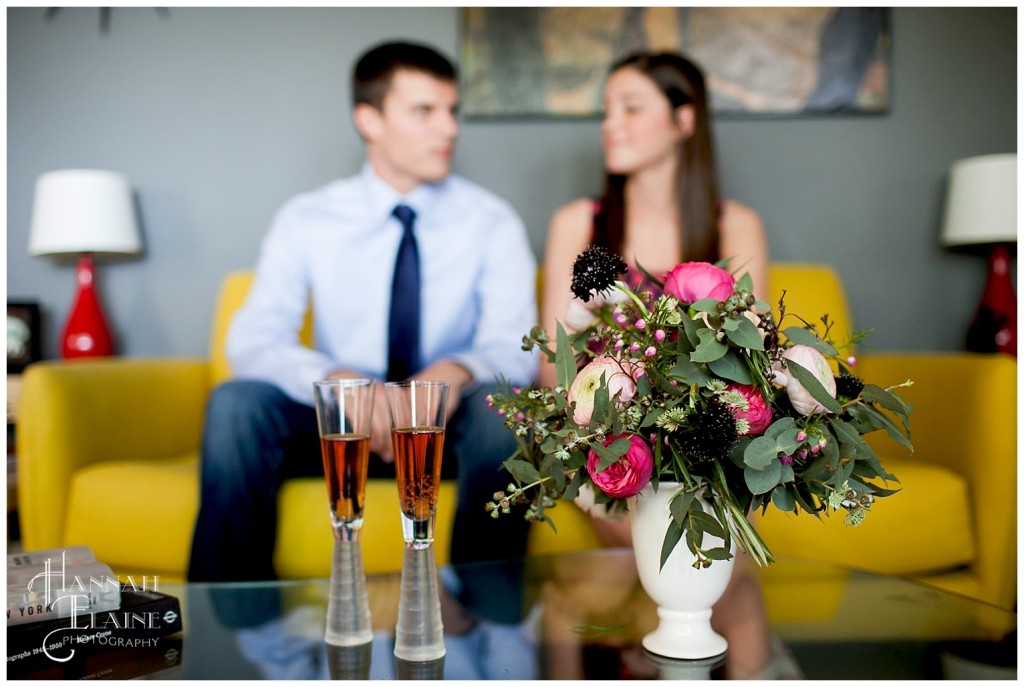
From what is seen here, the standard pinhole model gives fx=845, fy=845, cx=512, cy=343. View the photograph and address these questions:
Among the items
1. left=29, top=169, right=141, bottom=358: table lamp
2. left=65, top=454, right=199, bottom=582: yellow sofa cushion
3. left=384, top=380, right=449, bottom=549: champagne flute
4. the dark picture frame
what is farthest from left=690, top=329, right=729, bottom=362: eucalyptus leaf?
the dark picture frame

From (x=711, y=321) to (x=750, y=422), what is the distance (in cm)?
9

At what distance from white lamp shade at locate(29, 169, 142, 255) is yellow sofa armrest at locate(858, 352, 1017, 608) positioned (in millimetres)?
1985

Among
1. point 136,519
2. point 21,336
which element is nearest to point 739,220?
point 136,519

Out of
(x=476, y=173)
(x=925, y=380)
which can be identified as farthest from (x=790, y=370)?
(x=476, y=173)

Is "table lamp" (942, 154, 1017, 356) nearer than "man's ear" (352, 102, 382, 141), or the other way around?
"man's ear" (352, 102, 382, 141)

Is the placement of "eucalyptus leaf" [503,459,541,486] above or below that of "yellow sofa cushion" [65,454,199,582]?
above

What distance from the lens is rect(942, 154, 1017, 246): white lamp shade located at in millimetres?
2162

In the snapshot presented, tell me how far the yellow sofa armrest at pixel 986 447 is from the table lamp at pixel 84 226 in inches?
78.0

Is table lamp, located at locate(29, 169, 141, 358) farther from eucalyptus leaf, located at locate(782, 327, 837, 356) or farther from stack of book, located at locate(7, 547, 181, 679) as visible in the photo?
eucalyptus leaf, located at locate(782, 327, 837, 356)

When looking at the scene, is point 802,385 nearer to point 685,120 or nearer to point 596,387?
point 596,387

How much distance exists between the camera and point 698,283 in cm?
75

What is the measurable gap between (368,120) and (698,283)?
1517mm

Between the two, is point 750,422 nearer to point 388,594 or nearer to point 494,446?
point 388,594

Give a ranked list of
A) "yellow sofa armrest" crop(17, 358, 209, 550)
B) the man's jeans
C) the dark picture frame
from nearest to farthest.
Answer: the man's jeans, "yellow sofa armrest" crop(17, 358, 209, 550), the dark picture frame
